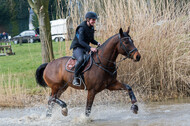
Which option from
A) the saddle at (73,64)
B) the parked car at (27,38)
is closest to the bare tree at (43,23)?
the saddle at (73,64)

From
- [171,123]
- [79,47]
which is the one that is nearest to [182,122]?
[171,123]

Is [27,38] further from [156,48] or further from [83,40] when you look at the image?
[83,40]

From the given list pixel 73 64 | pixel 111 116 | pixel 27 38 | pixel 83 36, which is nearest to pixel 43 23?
pixel 73 64

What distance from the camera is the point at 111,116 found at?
7422 millimetres

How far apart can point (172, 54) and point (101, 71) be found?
298 cm

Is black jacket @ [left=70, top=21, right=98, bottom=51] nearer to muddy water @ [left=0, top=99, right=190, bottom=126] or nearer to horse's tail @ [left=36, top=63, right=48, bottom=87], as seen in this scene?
horse's tail @ [left=36, top=63, right=48, bottom=87]

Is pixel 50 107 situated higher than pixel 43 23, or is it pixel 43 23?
pixel 43 23

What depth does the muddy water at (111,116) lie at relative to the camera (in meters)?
6.59

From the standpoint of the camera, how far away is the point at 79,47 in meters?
7.02

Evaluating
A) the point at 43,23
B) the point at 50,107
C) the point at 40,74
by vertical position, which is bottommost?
the point at 50,107

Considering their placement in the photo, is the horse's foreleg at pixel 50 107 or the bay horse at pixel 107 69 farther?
the horse's foreleg at pixel 50 107

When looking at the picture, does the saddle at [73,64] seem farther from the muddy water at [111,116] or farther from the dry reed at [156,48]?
the dry reed at [156,48]

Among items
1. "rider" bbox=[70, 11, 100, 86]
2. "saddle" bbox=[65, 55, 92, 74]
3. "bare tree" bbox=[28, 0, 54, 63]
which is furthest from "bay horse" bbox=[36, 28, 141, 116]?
"bare tree" bbox=[28, 0, 54, 63]

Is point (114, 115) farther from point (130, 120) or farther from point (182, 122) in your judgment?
point (182, 122)
